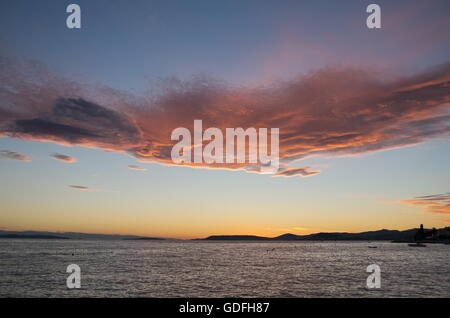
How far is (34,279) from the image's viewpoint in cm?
5294

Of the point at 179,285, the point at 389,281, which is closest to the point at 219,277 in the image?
the point at 179,285

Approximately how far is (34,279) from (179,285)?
981 inches
